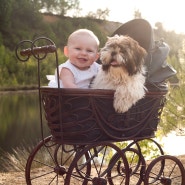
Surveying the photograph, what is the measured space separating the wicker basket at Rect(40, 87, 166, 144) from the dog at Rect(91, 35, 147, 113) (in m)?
0.08

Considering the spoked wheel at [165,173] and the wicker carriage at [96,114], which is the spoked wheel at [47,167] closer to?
the wicker carriage at [96,114]

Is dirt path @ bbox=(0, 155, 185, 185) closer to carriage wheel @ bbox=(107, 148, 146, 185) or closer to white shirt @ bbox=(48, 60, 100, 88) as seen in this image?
carriage wheel @ bbox=(107, 148, 146, 185)

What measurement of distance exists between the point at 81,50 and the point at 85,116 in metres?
0.54

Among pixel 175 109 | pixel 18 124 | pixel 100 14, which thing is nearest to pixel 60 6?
pixel 100 14

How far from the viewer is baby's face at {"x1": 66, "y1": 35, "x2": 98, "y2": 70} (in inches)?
119

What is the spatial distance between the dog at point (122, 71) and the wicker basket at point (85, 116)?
0.25 feet

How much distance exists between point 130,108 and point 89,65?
1.55 feet

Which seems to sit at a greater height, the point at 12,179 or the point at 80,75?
the point at 80,75

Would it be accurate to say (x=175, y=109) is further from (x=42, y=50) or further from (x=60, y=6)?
(x=60, y=6)

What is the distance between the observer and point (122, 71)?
107 inches

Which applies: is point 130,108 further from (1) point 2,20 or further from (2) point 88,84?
(1) point 2,20

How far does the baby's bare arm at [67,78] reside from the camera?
2.89 m

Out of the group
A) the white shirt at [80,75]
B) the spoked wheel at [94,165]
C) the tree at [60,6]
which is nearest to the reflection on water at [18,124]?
the spoked wheel at [94,165]

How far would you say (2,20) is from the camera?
43.9 m
